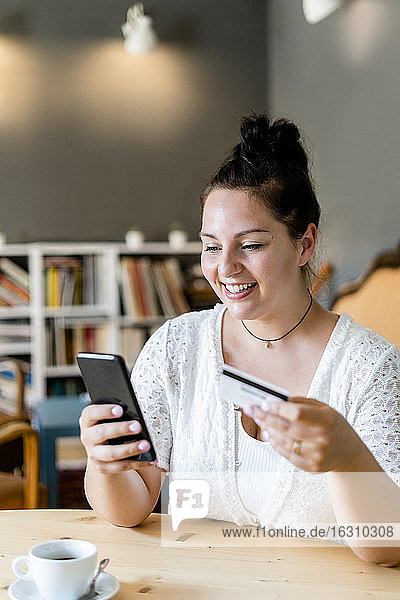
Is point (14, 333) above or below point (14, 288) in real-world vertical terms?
below

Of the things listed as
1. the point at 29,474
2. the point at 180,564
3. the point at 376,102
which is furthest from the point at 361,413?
the point at 376,102

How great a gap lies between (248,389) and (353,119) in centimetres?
282

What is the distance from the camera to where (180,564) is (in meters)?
1.13

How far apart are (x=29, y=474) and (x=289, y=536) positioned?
59.5 inches

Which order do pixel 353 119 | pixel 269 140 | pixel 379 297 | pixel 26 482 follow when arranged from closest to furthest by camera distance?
pixel 269 140, pixel 26 482, pixel 379 297, pixel 353 119

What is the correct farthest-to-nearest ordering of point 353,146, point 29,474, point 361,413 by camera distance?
point 353,146, point 29,474, point 361,413

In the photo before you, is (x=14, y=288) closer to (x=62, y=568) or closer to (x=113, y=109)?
(x=113, y=109)

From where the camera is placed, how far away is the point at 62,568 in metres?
0.97

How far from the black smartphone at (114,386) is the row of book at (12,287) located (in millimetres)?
3509

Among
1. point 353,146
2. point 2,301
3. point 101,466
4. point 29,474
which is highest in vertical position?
point 353,146

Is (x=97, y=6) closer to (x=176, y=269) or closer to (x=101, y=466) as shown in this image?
(x=176, y=269)

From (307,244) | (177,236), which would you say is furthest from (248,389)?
(177,236)
